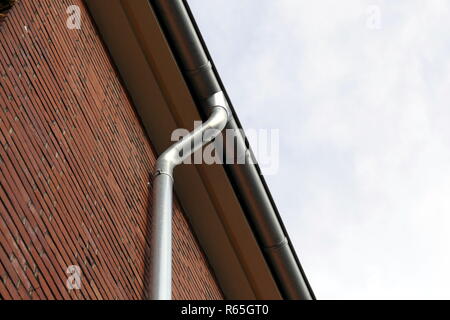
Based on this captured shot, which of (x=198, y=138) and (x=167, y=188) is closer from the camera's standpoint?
(x=167, y=188)

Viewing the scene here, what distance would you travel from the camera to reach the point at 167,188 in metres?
6.96

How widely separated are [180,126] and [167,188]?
1268 millimetres

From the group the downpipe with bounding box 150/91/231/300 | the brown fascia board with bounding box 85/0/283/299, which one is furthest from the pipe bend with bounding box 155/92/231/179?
the brown fascia board with bounding box 85/0/283/299

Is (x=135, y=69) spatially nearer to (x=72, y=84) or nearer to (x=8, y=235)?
(x=72, y=84)

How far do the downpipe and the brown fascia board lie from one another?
325mm

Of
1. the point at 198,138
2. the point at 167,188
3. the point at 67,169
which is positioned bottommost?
the point at 167,188

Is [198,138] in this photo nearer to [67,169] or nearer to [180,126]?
[180,126]

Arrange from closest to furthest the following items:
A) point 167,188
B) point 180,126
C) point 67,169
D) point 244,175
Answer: point 67,169, point 167,188, point 180,126, point 244,175

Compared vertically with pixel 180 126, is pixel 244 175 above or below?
below

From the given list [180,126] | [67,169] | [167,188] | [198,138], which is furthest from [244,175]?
[67,169]

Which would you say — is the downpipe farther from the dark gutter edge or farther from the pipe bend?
the dark gutter edge

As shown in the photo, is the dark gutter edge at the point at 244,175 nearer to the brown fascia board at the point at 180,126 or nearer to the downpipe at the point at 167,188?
the brown fascia board at the point at 180,126

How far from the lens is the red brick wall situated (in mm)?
4887

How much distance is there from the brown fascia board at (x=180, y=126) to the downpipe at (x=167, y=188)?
325 mm
